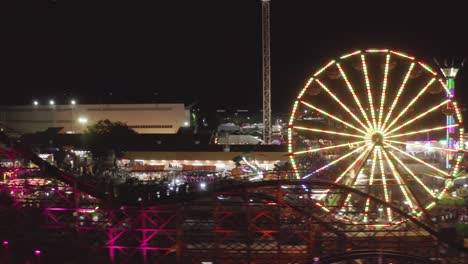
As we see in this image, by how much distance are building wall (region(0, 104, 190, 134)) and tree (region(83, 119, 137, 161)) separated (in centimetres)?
658

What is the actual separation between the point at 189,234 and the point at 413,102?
20.3ft

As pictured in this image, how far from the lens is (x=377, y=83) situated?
11.1 metres

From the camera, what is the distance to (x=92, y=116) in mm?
35938

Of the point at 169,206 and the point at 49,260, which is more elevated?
the point at 169,206

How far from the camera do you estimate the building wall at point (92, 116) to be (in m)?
35.3

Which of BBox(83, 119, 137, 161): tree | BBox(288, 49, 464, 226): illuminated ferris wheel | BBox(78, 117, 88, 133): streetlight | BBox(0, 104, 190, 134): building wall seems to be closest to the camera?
BBox(288, 49, 464, 226): illuminated ferris wheel

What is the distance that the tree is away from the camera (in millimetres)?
23672

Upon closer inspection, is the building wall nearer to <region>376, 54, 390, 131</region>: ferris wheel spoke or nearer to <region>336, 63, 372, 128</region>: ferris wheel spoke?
<region>336, 63, 372, 128</region>: ferris wheel spoke

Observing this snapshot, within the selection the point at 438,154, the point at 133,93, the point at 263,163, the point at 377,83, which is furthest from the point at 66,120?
the point at 377,83

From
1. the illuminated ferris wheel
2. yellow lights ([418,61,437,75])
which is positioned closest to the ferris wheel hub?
the illuminated ferris wheel

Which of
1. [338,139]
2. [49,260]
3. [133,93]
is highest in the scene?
[133,93]

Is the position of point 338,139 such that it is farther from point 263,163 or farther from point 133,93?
point 133,93

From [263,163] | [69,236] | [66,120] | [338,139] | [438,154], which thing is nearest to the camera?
[69,236]

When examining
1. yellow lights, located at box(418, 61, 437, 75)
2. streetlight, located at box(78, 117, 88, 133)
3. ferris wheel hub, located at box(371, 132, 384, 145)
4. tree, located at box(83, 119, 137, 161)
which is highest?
streetlight, located at box(78, 117, 88, 133)
